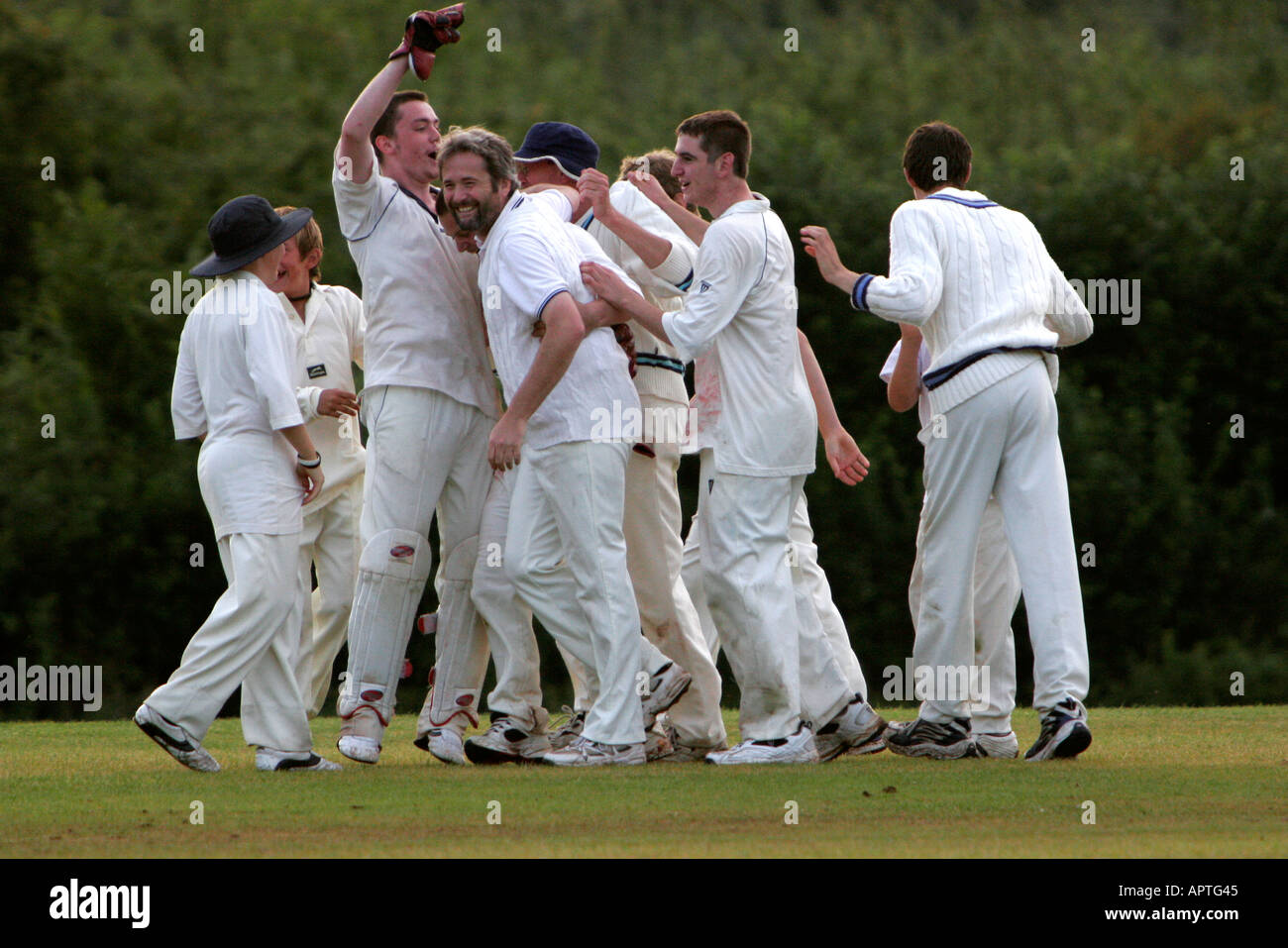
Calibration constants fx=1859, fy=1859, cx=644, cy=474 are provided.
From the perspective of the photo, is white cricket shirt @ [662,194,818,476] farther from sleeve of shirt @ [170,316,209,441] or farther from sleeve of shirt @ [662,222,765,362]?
sleeve of shirt @ [170,316,209,441]

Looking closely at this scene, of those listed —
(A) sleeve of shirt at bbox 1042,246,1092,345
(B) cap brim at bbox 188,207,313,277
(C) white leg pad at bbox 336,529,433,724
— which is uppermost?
(B) cap brim at bbox 188,207,313,277

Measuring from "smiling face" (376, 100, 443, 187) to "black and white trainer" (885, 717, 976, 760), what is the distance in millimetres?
3068

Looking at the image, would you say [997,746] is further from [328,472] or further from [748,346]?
[328,472]

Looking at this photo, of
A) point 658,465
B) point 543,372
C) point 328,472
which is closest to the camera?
point 543,372

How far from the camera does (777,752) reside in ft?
23.6

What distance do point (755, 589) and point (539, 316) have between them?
1.32m

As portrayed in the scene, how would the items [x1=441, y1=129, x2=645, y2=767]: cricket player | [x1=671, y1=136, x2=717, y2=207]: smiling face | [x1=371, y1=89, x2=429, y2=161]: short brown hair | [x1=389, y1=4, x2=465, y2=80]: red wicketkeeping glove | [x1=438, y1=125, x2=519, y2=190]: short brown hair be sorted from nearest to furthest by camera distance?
[x1=389, y1=4, x2=465, y2=80]: red wicketkeeping glove, [x1=441, y1=129, x2=645, y2=767]: cricket player, [x1=438, y1=125, x2=519, y2=190]: short brown hair, [x1=671, y1=136, x2=717, y2=207]: smiling face, [x1=371, y1=89, x2=429, y2=161]: short brown hair

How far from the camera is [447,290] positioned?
760cm

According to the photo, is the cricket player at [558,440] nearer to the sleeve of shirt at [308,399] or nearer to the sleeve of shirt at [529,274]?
the sleeve of shirt at [529,274]

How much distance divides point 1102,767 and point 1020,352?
1.65 meters

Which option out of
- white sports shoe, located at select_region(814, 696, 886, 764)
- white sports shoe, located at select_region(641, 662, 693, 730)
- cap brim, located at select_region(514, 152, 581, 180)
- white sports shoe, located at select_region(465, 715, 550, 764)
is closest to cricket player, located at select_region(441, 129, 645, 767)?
white sports shoe, located at select_region(641, 662, 693, 730)

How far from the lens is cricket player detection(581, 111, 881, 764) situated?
7086 millimetres

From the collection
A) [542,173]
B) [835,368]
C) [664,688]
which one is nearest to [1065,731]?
[664,688]
